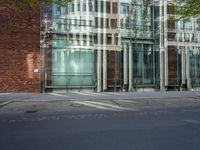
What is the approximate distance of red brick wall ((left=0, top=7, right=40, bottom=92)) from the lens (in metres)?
24.8

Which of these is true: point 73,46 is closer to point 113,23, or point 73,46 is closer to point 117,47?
point 117,47

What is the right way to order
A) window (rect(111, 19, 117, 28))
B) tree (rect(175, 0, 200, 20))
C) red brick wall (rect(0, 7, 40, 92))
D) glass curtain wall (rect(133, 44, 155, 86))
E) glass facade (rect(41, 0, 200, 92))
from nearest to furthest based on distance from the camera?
tree (rect(175, 0, 200, 20)), red brick wall (rect(0, 7, 40, 92)), glass facade (rect(41, 0, 200, 92)), window (rect(111, 19, 117, 28)), glass curtain wall (rect(133, 44, 155, 86))

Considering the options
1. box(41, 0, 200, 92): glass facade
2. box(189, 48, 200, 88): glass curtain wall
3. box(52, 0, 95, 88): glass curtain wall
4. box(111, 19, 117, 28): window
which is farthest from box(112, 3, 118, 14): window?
A: box(189, 48, 200, 88): glass curtain wall

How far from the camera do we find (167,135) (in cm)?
894

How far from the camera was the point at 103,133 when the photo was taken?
923 cm

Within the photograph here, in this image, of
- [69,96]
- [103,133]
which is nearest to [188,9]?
[69,96]

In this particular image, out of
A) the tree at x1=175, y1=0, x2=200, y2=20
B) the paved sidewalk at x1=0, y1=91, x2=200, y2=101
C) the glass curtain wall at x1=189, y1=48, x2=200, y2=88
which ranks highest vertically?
the tree at x1=175, y1=0, x2=200, y2=20

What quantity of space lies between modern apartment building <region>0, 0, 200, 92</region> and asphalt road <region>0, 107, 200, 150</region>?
13978 millimetres

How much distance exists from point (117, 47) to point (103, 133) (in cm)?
1877

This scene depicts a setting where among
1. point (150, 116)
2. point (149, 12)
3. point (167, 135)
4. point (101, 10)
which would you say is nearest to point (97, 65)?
point (101, 10)

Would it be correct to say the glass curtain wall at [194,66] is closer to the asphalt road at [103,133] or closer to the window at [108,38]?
the window at [108,38]

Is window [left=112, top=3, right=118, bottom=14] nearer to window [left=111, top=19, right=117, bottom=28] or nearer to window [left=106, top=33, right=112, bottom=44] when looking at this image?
window [left=111, top=19, right=117, bottom=28]

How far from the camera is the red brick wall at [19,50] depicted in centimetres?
2477

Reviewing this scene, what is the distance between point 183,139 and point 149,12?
21.5 meters
